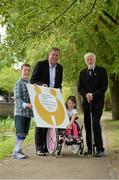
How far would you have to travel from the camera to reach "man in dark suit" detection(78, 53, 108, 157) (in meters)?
11.7

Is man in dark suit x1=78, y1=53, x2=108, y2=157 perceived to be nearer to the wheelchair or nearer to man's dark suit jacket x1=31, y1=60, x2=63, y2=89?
the wheelchair

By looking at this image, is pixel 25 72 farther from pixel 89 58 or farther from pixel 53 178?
pixel 53 178

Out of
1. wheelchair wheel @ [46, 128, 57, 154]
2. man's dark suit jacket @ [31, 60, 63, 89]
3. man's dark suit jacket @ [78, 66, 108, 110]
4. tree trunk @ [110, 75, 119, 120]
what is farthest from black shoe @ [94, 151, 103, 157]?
tree trunk @ [110, 75, 119, 120]

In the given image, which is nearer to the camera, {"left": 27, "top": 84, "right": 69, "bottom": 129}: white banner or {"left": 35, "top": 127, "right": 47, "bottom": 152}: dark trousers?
{"left": 27, "top": 84, "right": 69, "bottom": 129}: white banner

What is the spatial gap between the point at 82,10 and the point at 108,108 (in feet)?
165

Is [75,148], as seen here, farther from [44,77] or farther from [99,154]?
[44,77]

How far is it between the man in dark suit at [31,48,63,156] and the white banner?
297 mm

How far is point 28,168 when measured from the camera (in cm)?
966

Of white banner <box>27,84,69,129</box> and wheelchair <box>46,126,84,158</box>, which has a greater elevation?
white banner <box>27,84,69,129</box>

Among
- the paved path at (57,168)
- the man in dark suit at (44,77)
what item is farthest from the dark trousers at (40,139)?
the paved path at (57,168)

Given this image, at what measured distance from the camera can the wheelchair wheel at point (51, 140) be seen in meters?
11.5

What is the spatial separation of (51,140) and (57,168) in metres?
1.94

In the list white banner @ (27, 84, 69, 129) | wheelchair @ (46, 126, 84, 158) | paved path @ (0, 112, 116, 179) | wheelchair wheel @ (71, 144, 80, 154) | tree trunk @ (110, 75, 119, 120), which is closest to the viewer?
paved path @ (0, 112, 116, 179)

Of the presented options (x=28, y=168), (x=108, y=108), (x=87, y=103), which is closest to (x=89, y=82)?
(x=87, y=103)
